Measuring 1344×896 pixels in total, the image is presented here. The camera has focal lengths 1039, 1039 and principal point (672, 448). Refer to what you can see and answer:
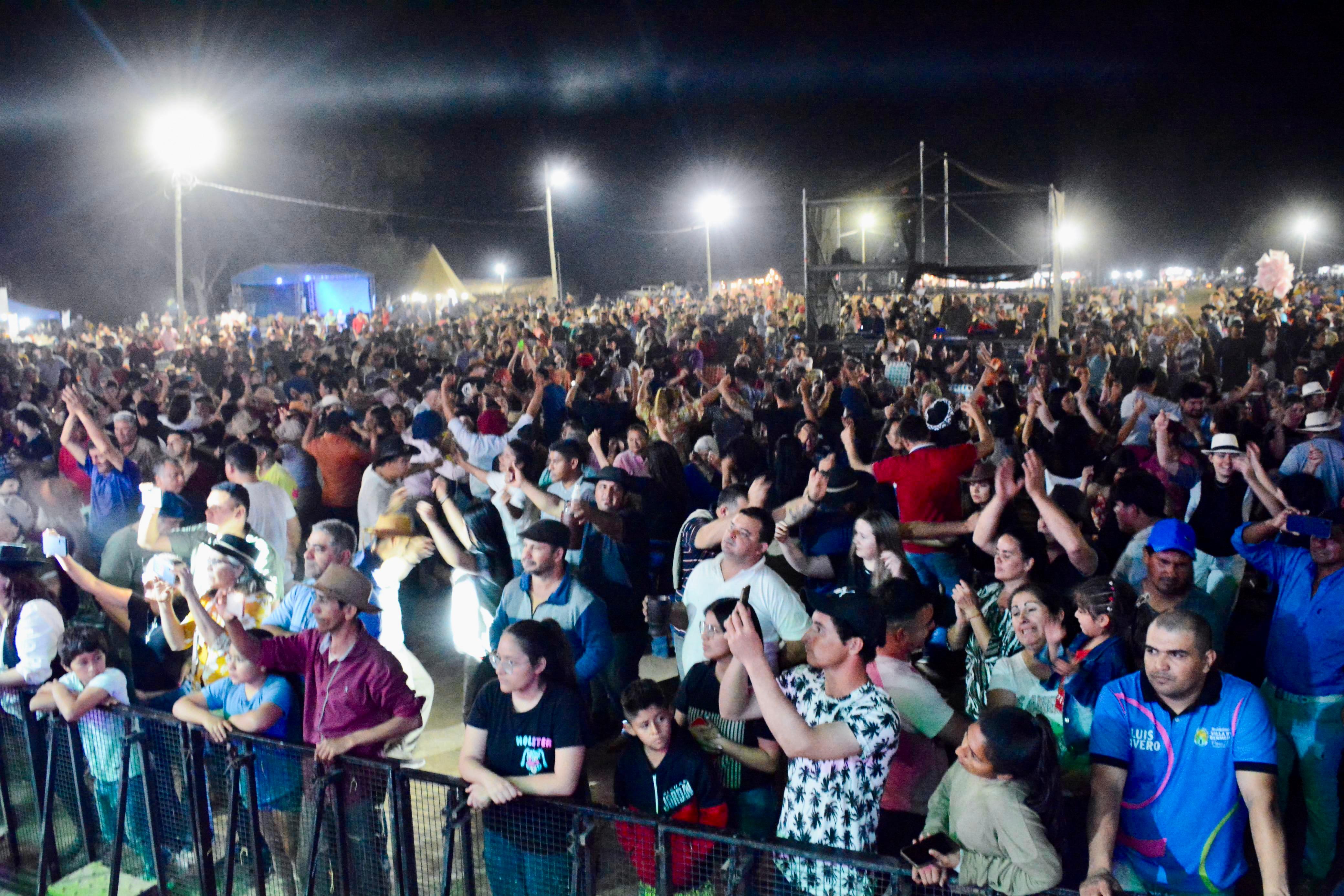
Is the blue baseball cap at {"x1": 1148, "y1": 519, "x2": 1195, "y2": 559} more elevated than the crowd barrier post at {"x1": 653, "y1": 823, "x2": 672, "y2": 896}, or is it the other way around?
the blue baseball cap at {"x1": 1148, "y1": 519, "x2": 1195, "y2": 559}

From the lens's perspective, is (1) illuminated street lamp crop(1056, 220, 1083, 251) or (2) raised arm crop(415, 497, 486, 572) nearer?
(2) raised arm crop(415, 497, 486, 572)

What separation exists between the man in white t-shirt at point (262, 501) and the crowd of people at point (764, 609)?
3cm

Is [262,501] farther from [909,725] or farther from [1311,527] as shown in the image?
[1311,527]

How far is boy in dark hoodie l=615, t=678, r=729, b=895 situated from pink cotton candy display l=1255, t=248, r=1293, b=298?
27.4 m

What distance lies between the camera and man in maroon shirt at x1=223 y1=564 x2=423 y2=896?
3.70m

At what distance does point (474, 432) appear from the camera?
7.98m

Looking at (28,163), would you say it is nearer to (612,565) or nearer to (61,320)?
(61,320)

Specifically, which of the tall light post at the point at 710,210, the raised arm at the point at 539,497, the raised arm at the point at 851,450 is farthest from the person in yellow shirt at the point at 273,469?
the tall light post at the point at 710,210

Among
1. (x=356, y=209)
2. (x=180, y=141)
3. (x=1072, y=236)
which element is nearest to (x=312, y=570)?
(x=180, y=141)

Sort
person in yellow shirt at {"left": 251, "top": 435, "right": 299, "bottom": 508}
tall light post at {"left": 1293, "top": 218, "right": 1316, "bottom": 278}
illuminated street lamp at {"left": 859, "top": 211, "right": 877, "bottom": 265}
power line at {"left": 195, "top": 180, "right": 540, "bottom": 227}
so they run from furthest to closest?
1. tall light post at {"left": 1293, "top": 218, "right": 1316, "bottom": 278}
2. power line at {"left": 195, "top": 180, "right": 540, "bottom": 227}
3. illuminated street lamp at {"left": 859, "top": 211, "right": 877, "bottom": 265}
4. person in yellow shirt at {"left": 251, "top": 435, "right": 299, "bottom": 508}

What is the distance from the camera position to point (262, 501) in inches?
234

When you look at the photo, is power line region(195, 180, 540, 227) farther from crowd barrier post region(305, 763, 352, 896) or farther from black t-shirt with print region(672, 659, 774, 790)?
black t-shirt with print region(672, 659, 774, 790)

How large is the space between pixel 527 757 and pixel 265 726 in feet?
3.83

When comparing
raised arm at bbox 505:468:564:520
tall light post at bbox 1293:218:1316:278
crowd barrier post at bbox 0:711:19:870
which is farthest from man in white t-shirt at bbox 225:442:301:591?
tall light post at bbox 1293:218:1316:278
